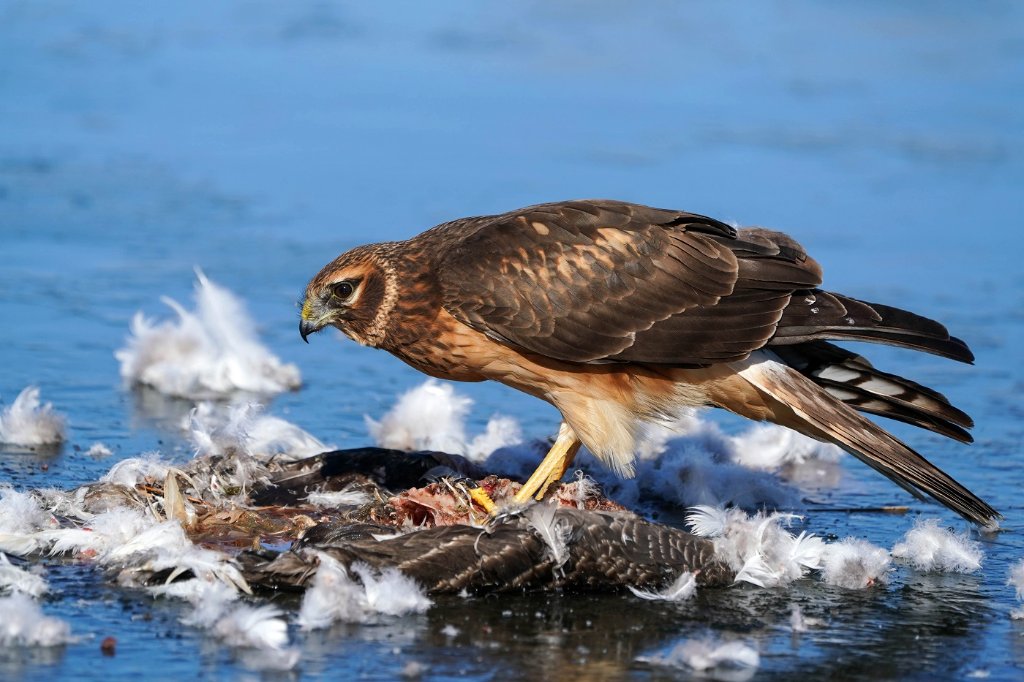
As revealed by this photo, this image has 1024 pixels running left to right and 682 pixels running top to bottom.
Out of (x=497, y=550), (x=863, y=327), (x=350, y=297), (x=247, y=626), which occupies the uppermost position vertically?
(x=863, y=327)

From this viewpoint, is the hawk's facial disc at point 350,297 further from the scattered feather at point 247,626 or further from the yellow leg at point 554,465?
the scattered feather at point 247,626

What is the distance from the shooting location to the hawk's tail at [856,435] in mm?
Answer: 6445

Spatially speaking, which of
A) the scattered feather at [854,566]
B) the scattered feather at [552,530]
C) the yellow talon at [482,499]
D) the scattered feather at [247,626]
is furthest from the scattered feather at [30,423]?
the scattered feather at [854,566]

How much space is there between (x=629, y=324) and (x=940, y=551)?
1656 mm

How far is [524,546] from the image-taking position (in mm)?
5484

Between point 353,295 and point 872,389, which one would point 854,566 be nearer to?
point 872,389

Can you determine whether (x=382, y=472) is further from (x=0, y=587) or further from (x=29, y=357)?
(x=29, y=357)

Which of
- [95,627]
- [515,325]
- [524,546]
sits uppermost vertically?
[515,325]

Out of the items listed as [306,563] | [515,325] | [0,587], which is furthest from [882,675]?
[0,587]

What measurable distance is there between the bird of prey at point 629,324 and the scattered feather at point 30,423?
1.76 m

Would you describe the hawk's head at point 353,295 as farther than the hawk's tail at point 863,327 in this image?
Yes

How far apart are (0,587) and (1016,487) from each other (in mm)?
5106

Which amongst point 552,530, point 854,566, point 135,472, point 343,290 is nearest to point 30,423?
point 135,472

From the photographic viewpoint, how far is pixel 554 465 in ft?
22.7
